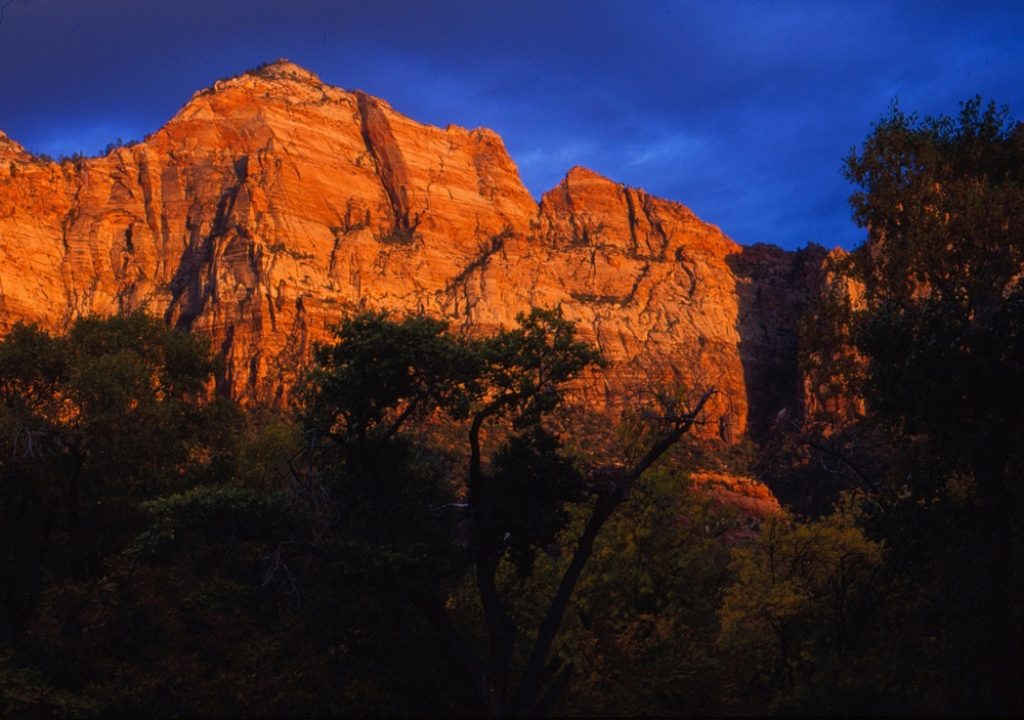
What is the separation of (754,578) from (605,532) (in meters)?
4.42

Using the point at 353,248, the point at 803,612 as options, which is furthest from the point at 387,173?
the point at 803,612

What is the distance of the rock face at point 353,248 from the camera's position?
113 metres

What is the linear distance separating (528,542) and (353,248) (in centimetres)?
11089

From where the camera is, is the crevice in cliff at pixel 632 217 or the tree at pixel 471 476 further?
the crevice in cliff at pixel 632 217

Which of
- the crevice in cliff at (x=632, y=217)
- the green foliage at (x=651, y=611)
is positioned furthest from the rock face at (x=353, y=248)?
the green foliage at (x=651, y=611)

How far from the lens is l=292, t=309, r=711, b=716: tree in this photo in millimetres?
18250

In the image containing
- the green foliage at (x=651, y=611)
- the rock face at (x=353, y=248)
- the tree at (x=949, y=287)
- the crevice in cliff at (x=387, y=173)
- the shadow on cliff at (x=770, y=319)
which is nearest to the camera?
the tree at (x=949, y=287)

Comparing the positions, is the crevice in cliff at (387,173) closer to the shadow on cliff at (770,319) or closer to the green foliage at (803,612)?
the shadow on cliff at (770,319)

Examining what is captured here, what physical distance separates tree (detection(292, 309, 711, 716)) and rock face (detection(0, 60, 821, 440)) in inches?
3209

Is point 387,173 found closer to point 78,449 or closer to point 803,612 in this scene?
point 78,449

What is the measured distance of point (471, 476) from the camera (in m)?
19.3

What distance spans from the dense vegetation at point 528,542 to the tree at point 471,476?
A: 69 millimetres

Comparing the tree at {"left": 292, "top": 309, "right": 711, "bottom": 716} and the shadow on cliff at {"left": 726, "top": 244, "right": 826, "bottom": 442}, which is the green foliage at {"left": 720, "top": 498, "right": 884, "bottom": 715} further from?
the shadow on cliff at {"left": 726, "top": 244, "right": 826, "bottom": 442}

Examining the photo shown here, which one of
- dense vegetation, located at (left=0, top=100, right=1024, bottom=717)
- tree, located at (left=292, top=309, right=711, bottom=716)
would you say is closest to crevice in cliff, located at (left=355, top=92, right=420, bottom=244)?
dense vegetation, located at (left=0, top=100, right=1024, bottom=717)
